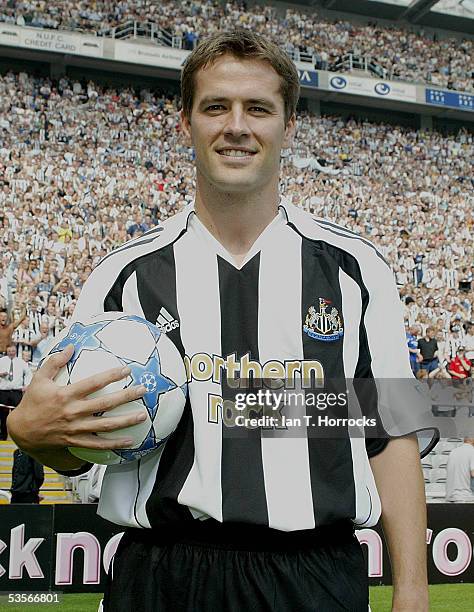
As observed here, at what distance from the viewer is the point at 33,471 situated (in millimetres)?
6652

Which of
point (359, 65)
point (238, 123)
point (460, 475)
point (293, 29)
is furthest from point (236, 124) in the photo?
point (293, 29)

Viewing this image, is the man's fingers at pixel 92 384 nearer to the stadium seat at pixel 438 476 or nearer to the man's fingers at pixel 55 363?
the man's fingers at pixel 55 363

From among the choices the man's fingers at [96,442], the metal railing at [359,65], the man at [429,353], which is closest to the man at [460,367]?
the man at [429,353]

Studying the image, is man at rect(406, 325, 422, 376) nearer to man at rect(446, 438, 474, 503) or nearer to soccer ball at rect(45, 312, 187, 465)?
man at rect(446, 438, 474, 503)

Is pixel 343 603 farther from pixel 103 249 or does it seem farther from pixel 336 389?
pixel 103 249

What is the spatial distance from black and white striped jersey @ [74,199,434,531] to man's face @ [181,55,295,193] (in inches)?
7.0

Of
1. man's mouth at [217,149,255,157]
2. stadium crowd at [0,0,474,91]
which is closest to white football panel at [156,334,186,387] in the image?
man's mouth at [217,149,255,157]

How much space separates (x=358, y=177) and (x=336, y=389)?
71.4ft

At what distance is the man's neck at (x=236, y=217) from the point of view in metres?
1.86

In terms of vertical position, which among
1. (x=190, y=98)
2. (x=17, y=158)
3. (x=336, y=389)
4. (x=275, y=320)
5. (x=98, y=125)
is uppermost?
(x=98, y=125)

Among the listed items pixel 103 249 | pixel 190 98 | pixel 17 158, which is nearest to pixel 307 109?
pixel 17 158

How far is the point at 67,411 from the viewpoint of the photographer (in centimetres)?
151

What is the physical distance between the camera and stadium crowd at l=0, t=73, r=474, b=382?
1334 centimetres
